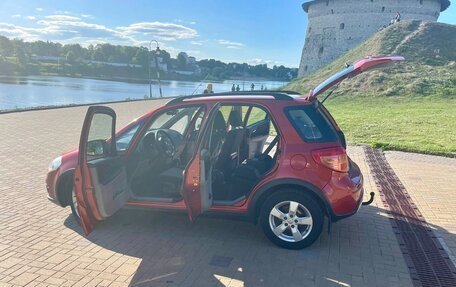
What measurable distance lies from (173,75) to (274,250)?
309ft

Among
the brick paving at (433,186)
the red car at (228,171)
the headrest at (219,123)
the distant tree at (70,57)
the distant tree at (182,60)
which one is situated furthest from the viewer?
the distant tree at (182,60)

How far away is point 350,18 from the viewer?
53281 mm

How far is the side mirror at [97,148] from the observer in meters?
3.99

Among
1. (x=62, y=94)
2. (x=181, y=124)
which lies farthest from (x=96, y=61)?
(x=181, y=124)

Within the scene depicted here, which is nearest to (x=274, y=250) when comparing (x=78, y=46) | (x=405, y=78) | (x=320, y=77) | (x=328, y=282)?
(x=328, y=282)

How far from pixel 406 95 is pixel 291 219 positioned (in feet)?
77.4

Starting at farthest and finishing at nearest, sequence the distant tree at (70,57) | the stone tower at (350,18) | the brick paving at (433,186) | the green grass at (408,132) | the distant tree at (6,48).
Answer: the distant tree at (70,57) → the distant tree at (6,48) → the stone tower at (350,18) → the green grass at (408,132) → the brick paving at (433,186)

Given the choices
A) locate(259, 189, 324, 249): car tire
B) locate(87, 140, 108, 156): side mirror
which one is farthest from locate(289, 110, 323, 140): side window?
locate(87, 140, 108, 156): side mirror

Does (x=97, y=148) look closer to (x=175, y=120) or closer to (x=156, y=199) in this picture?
(x=156, y=199)

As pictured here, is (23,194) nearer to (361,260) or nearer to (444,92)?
(361,260)

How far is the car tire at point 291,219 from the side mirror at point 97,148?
1907 millimetres

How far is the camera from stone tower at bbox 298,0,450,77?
170 ft

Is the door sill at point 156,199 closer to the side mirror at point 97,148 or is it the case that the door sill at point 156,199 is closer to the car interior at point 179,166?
the car interior at point 179,166

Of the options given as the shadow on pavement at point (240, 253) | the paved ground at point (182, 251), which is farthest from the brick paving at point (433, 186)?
the shadow on pavement at point (240, 253)
